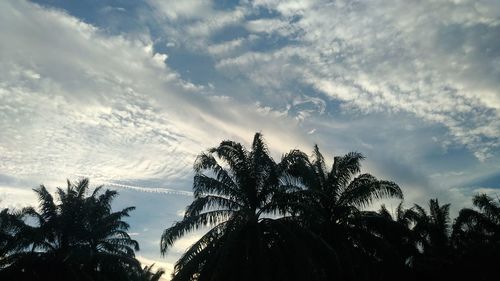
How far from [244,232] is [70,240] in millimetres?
14594

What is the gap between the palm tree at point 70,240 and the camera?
80.2ft

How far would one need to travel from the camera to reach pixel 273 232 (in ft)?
56.6

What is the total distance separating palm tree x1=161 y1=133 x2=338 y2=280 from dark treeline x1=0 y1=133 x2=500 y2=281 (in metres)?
0.04

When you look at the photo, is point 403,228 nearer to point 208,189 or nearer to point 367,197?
point 367,197

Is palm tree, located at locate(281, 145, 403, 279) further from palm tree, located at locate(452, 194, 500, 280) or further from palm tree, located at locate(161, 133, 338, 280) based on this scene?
palm tree, located at locate(452, 194, 500, 280)

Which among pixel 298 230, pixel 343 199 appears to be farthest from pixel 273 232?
pixel 343 199

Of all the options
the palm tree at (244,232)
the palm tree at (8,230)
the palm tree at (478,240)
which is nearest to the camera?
the palm tree at (244,232)

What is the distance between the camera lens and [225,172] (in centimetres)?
1916

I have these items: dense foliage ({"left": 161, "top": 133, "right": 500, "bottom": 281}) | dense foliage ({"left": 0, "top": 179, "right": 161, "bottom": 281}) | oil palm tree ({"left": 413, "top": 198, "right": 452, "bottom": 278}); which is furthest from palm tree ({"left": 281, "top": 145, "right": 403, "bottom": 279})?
dense foliage ({"left": 0, "top": 179, "right": 161, "bottom": 281})

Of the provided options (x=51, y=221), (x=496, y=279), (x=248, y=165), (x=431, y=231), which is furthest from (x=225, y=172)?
(x=431, y=231)

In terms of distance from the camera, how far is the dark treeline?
16656 millimetres

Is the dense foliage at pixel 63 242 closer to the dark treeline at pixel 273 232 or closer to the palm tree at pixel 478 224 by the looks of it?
the dark treeline at pixel 273 232

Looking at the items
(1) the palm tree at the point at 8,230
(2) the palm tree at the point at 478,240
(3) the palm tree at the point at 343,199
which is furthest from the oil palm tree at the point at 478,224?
(1) the palm tree at the point at 8,230

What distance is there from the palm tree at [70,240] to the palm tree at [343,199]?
12426 mm
